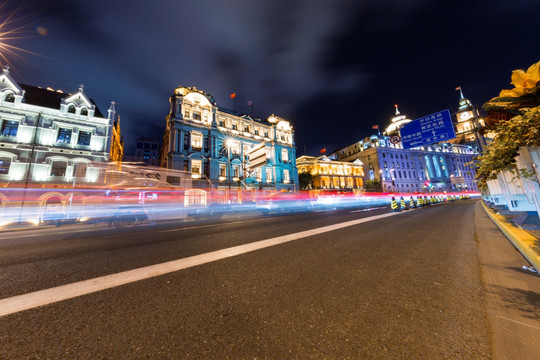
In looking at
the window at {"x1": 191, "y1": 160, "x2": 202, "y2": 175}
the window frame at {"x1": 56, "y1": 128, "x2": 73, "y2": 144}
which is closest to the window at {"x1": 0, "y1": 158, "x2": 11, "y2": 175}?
the window frame at {"x1": 56, "y1": 128, "x2": 73, "y2": 144}

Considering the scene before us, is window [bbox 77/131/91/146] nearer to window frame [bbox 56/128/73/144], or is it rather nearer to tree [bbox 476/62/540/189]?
window frame [bbox 56/128/73/144]

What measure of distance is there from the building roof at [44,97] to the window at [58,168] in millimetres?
6509

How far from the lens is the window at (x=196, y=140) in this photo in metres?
27.6

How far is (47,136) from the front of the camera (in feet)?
62.8

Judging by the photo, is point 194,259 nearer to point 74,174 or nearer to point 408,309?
point 408,309

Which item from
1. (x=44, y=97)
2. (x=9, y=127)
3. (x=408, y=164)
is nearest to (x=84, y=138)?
(x=9, y=127)

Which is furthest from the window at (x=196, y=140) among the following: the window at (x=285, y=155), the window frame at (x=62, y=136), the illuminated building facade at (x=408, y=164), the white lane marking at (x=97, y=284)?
the illuminated building facade at (x=408, y=164)

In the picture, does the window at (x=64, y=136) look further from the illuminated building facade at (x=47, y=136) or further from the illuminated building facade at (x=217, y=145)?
the illuminated building facade at (x=217, y=145)

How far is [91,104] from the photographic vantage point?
22328 mm

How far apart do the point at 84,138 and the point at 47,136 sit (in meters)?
2.70

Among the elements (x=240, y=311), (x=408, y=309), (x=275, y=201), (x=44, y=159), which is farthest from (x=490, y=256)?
(x=44, y=159)

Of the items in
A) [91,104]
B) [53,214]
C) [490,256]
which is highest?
[91,104]

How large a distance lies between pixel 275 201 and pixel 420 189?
7133 centimetres

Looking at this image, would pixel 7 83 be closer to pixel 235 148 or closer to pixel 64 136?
pixel 64 136
